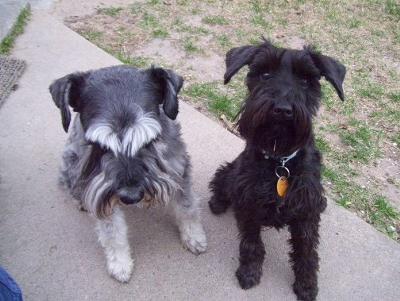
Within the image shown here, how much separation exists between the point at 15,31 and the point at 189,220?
158 inches

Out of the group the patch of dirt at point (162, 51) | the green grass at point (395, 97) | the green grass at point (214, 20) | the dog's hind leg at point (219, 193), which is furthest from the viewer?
the green grass at point (214, 20)

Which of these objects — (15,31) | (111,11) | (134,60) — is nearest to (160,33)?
(134,60)

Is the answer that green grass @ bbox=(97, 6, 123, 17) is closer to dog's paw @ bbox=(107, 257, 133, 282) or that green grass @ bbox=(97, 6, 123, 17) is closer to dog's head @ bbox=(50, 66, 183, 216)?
dog's head @ bbox=(50, 66, 183, 216)

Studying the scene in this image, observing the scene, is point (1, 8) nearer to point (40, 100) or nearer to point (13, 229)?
point (40, 100)

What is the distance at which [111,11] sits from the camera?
6.30 metres

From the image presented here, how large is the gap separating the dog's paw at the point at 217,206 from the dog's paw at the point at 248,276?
0.61 meters

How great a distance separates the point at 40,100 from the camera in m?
4.58

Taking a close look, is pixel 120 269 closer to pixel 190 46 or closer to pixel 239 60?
pixel 239 60

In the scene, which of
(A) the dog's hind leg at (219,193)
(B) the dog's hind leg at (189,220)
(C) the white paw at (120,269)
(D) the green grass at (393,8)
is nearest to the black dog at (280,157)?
(A) the dog's hind leg at (219,193)

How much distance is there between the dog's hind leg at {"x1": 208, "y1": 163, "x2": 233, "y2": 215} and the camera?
3.36 meters

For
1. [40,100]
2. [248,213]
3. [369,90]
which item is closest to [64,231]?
[248,213]

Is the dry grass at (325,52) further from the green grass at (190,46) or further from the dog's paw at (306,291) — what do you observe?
the dog's paw at (306,291)

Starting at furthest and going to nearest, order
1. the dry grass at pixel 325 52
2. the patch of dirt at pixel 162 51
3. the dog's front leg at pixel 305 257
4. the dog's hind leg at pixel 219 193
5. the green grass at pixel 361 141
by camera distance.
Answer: the patch of dirt at pixel 162 51 → the green grass at pixel 361 141 → the dry grass at pixel 325 52 → the dog's hind leg at pixel 219 193 → the dog's front leg at pixel 305 257

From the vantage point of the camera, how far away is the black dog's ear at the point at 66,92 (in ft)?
8.18
